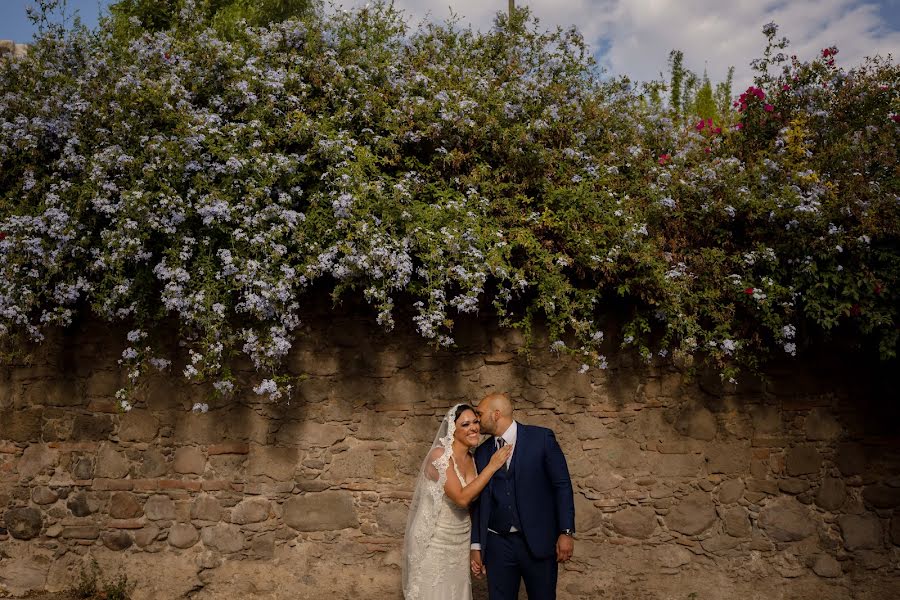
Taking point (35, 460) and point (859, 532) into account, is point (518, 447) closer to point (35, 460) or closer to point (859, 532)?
point (859, 532)

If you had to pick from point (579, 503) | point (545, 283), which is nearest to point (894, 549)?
point (579, 503)

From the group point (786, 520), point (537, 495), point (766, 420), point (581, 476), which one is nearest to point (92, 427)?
point (537, 495)

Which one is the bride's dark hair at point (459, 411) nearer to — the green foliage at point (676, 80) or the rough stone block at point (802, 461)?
the rough stone block at point (802, 461)

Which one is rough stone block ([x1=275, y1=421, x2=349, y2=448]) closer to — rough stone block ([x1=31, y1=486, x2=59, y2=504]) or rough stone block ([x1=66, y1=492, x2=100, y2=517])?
rough stone block ([x1=66, y1=492, x2=100, y2=517])

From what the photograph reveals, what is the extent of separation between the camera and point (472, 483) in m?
4.18

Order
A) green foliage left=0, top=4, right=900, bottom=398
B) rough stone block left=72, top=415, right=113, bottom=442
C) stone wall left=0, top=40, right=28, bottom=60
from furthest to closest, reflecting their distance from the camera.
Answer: stone wall left=0, top=40, right=28, bottom=60, rough stone block left=72, top=415, right=113, bottom=442, green foliage left=0, top=4, right=900, bottom=398

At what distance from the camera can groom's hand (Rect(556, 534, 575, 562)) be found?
4.24 metres

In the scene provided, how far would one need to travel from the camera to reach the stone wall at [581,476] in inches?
224

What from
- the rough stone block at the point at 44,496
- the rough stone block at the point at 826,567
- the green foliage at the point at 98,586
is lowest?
the green foliage at the point at 98,586

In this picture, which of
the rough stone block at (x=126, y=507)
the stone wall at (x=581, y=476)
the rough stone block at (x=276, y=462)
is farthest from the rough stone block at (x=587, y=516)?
the rough stone block at (x=126, y=507)

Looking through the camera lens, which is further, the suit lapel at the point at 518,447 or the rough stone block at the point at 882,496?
the rough stone block at the point at 882,496

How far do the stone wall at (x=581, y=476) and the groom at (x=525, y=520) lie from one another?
4.43ft

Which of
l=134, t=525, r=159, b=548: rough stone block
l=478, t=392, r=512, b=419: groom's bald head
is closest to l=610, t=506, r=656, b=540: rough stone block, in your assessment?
l=478, t=392, r=512, b=419: groom's bald head

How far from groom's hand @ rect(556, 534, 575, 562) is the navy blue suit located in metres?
0.04
